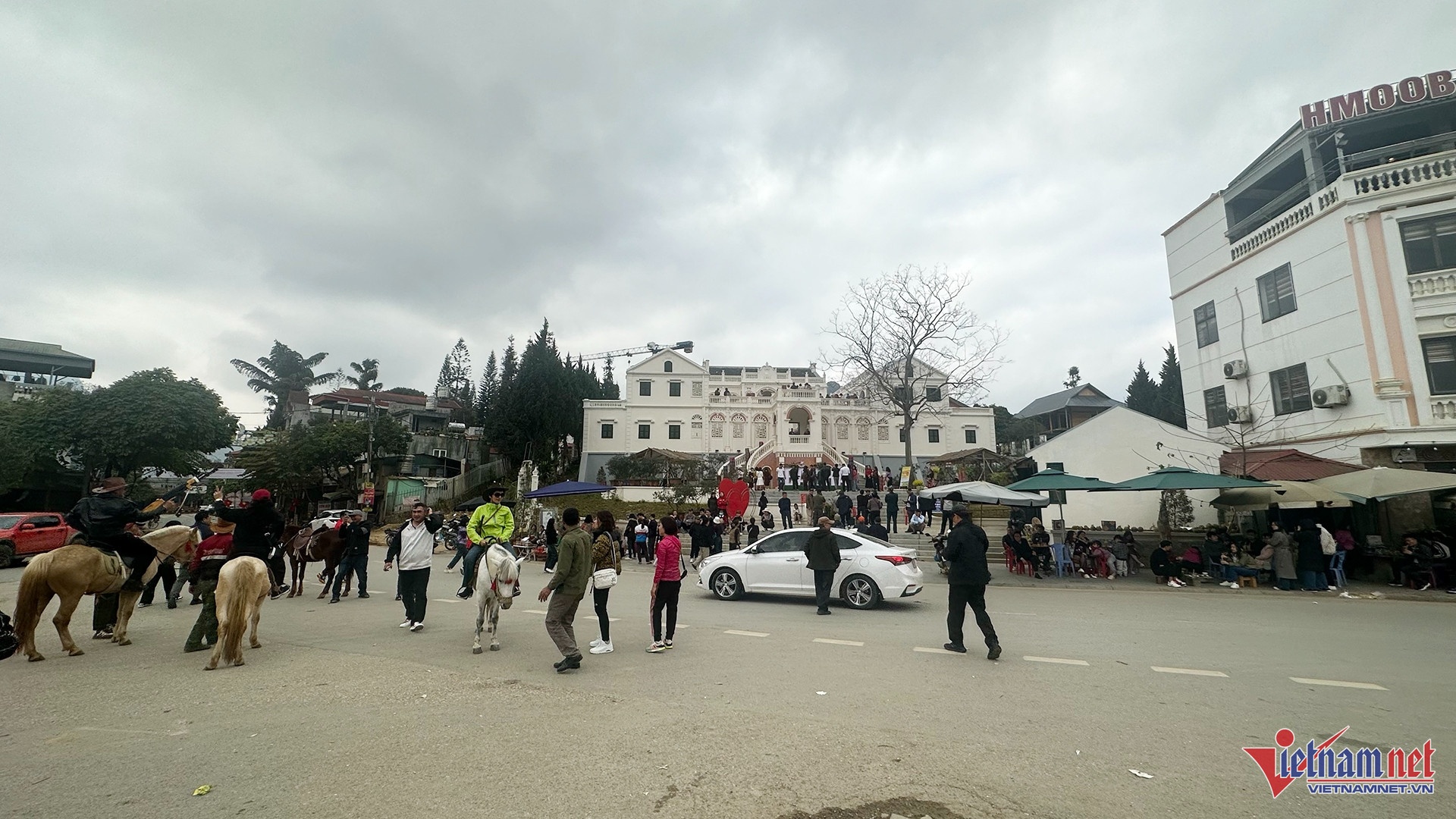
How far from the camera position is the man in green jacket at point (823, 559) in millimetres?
10422

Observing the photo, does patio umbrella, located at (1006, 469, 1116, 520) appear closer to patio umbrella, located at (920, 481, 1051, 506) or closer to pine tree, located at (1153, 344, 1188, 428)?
patio umbrella, located at (920, 481, 1051, 506)

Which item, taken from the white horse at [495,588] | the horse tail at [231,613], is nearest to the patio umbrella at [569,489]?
the white horse at [495,588]

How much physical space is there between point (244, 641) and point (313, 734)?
168 inches

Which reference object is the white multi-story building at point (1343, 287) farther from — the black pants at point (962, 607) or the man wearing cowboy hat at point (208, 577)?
the man wearing cowboy hat at point (208, 577)

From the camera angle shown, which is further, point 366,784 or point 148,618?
point 148,618

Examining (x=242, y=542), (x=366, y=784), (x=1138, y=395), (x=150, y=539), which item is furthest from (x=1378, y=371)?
(x=1138, y=395)

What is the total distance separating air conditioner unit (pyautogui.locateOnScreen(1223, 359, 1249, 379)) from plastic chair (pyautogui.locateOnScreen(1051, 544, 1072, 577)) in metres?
10.5

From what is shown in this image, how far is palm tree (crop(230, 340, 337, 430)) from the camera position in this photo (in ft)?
206

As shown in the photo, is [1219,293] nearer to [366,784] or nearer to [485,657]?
[485,657]

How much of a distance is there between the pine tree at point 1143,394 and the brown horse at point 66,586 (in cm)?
6374

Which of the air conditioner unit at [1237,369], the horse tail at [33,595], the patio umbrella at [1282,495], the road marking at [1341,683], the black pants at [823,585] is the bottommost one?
the road marking at [1341,683]

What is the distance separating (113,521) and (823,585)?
9352 mm

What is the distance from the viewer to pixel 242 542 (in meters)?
7.04

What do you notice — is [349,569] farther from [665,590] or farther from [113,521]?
[665,590]
